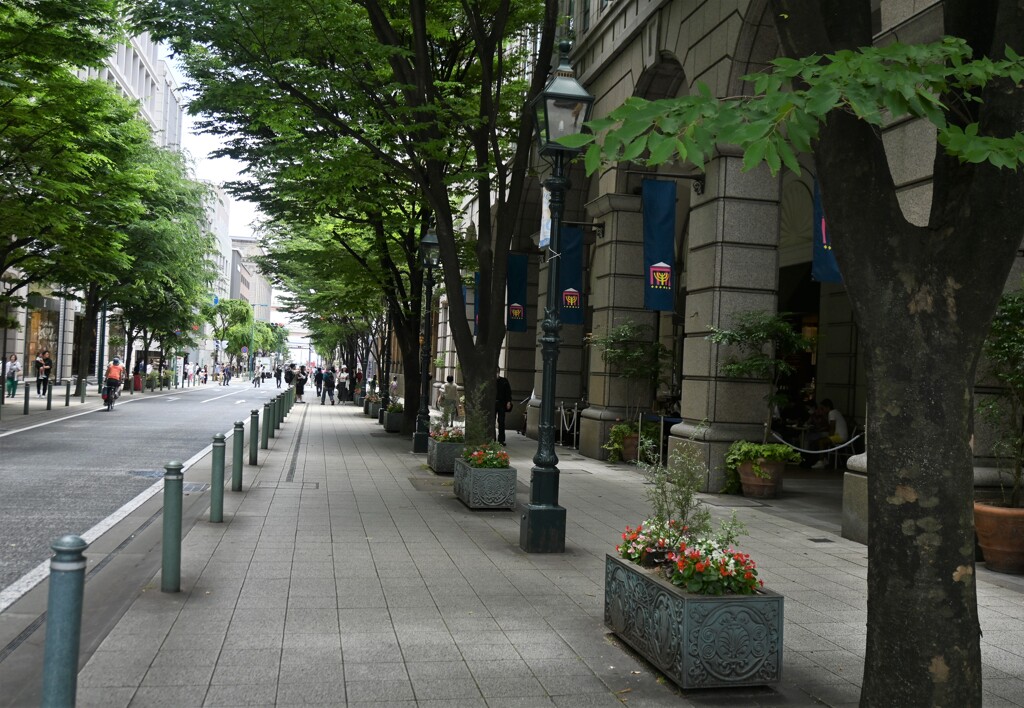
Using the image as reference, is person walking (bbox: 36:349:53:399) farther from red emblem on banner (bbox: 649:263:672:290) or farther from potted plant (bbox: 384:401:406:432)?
red emblem on banner (bbox: 649:263:672:290)

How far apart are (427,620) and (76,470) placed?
10.4 m

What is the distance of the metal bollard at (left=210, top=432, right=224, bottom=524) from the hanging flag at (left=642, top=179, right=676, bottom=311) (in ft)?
28.6

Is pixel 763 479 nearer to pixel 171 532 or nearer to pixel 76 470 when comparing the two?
pixel 171 532

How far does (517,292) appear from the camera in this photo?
2472cm

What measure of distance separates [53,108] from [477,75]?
8708 millimetres

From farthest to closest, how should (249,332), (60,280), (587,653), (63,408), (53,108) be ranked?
(249,332) → (60,280) → (63,408) → (53,108) → (587,653)

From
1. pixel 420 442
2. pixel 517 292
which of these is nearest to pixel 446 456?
pixel 420 442

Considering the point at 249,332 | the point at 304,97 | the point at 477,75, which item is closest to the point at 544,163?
the point at 477,75

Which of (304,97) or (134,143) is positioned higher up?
(134,143)

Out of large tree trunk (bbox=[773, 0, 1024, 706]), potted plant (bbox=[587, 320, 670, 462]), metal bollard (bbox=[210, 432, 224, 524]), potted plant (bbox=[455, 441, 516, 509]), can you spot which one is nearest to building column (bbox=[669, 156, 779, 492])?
potted plant (bbox=[587, 320, 670, 462])

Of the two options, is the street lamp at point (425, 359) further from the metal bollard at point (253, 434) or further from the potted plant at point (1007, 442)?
the potted plant at point (1007, 442)

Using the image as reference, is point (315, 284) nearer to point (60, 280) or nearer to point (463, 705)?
point (60, 280)

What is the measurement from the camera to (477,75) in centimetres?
1936

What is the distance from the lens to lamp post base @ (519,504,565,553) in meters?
9.17
